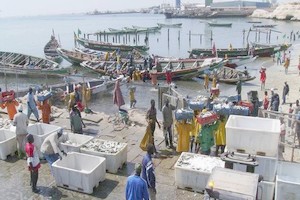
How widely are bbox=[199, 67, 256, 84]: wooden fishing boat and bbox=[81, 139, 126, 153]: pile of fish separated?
18853 mm

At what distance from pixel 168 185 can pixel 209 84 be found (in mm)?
20733

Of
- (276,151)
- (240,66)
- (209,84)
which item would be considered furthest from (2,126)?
(240,66)

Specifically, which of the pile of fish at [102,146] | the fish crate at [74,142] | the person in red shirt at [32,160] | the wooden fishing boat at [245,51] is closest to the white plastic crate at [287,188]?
the pile of fish at [102,146]

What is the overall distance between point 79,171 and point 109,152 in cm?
130

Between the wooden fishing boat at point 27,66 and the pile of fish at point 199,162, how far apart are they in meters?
21.5

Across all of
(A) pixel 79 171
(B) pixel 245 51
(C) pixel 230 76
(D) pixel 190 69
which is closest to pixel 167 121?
(A) pixel 79 171

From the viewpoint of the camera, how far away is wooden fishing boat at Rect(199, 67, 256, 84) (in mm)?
26750

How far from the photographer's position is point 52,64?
32.0m

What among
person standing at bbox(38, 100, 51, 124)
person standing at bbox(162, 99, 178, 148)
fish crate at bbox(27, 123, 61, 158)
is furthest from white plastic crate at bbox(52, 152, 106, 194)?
person standing at bbox(38, 100, 51, 124)

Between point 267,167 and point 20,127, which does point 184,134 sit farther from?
point 20,127

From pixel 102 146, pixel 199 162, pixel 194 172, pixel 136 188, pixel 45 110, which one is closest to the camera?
pixel 136 188

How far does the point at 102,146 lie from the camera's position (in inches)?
371

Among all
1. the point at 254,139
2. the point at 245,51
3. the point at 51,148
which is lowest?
the point at 245,51

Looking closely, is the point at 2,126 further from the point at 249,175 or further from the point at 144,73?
the point at 144,73
